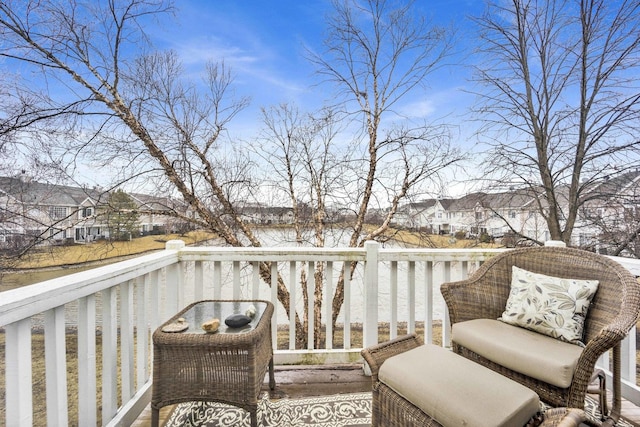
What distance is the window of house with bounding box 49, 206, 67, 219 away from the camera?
4.19 metres

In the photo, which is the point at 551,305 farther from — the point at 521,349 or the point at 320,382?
the point at 320,382

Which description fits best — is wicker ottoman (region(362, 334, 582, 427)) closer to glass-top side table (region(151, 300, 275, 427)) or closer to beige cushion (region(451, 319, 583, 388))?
beige cushion (region(451, 319, 583, 388))

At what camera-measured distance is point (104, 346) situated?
5.28 ft

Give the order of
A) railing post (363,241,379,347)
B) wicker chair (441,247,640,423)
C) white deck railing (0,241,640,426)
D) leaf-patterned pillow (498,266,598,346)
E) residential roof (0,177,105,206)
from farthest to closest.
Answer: residential roof (0,177,105,206) → railing post (363,241,379,347) → leaf-patterned pillow (498,266,598,346) → wicker chair (441,247,640,423) → white deck railing (0,241,640,426)

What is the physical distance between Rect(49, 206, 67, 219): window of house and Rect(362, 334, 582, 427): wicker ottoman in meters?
5.00

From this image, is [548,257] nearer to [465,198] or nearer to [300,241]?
[465,198]

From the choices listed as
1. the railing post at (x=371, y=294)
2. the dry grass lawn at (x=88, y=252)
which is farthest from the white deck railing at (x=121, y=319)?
the dry grass lawn at (x=88, y=252)

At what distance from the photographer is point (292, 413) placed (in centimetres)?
192

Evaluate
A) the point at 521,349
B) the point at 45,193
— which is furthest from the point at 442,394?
the point at 45,193

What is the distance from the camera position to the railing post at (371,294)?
2.45m

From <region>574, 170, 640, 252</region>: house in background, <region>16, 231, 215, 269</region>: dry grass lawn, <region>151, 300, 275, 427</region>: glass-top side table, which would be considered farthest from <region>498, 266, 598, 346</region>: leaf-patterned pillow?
<region>574, 170, 640, 252</region>: house in background

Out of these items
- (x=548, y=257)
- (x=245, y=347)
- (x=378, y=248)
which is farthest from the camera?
(x=378, y=248)

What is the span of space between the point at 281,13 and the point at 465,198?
180 inches

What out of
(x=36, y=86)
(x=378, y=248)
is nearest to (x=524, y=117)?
(x=378, y=248)
